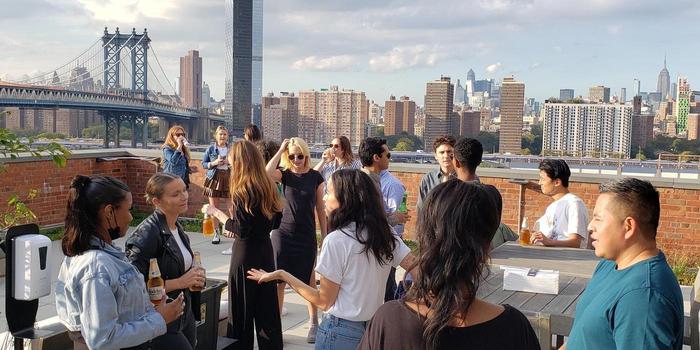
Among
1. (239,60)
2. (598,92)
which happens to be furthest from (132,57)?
(598,92)

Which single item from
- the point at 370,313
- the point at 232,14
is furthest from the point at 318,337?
the point at 232,14

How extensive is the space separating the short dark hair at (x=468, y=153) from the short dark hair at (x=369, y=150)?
66 cm

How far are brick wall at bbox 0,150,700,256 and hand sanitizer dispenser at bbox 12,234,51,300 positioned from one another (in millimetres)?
5201

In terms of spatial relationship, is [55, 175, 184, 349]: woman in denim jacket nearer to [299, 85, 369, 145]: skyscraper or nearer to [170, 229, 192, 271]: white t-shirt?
[170, 229, 192, 271]: white t-shirt

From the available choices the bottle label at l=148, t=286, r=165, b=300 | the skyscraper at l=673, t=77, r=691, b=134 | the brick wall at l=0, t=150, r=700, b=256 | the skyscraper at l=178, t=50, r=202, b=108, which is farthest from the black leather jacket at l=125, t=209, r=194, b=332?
the skyscraper at l=178, t=50, r=202, b=108

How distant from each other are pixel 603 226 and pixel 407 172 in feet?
25.2

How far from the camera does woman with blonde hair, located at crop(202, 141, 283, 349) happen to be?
459 cm

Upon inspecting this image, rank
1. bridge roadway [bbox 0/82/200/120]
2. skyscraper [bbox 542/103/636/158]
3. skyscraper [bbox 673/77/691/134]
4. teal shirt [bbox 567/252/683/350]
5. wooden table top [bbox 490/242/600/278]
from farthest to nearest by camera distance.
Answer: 1. skyscraper [bbox 673/77/691/134]
2. skyscraper [bbox 542/103/636/158]
3. bridge roadway [bbox 0/82/200/120]
4. wooden table top [bbox 490/242/600/278]
5. teal shirt [bbox 567/252/683/350]

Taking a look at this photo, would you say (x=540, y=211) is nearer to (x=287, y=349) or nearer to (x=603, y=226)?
(x=287, y=349)

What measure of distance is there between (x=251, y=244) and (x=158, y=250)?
131cm

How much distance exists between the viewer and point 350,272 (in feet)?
10.3

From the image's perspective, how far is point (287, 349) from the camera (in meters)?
5.48

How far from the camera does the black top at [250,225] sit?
4605 mm

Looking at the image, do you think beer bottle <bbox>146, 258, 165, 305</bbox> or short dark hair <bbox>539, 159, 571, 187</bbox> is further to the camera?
short dark hair <bbox>539, 159, 571, 187</bbox>
